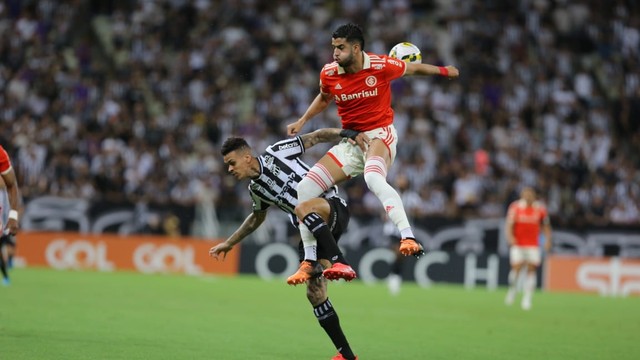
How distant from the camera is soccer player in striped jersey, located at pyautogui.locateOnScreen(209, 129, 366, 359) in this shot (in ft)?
31.6

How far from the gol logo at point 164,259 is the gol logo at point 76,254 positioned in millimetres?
855

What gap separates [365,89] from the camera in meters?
10.3

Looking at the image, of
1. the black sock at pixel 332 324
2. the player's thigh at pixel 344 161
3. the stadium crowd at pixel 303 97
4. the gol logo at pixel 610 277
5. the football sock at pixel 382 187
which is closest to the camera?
the black sock at pixel 332 324

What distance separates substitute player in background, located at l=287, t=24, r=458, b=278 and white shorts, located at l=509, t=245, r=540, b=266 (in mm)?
11308

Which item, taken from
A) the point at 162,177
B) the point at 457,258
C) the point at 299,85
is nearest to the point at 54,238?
the point at 162,177

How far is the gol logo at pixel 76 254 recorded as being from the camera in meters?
25.2

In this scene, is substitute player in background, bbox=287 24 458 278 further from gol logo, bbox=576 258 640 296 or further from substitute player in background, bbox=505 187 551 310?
gol logo, bbox=576 258 640 296

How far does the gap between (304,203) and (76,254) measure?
16692 millimetres

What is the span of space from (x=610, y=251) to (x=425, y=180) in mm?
4767

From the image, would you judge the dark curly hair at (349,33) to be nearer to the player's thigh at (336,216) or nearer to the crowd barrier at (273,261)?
the player's thigh at (336,216)

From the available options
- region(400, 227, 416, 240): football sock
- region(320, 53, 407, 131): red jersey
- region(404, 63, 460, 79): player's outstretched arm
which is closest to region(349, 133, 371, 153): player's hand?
region(320, 53, 407, 131): red jersey

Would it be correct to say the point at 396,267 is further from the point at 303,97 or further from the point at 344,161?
the point at 344,161

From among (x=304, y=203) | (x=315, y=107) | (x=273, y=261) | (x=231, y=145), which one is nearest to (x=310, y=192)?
(x=304, y=203)

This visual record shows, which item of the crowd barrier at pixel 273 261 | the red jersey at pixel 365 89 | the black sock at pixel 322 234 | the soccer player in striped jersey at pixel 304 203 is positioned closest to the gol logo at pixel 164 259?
the crowd barrier at pixel 273 261
